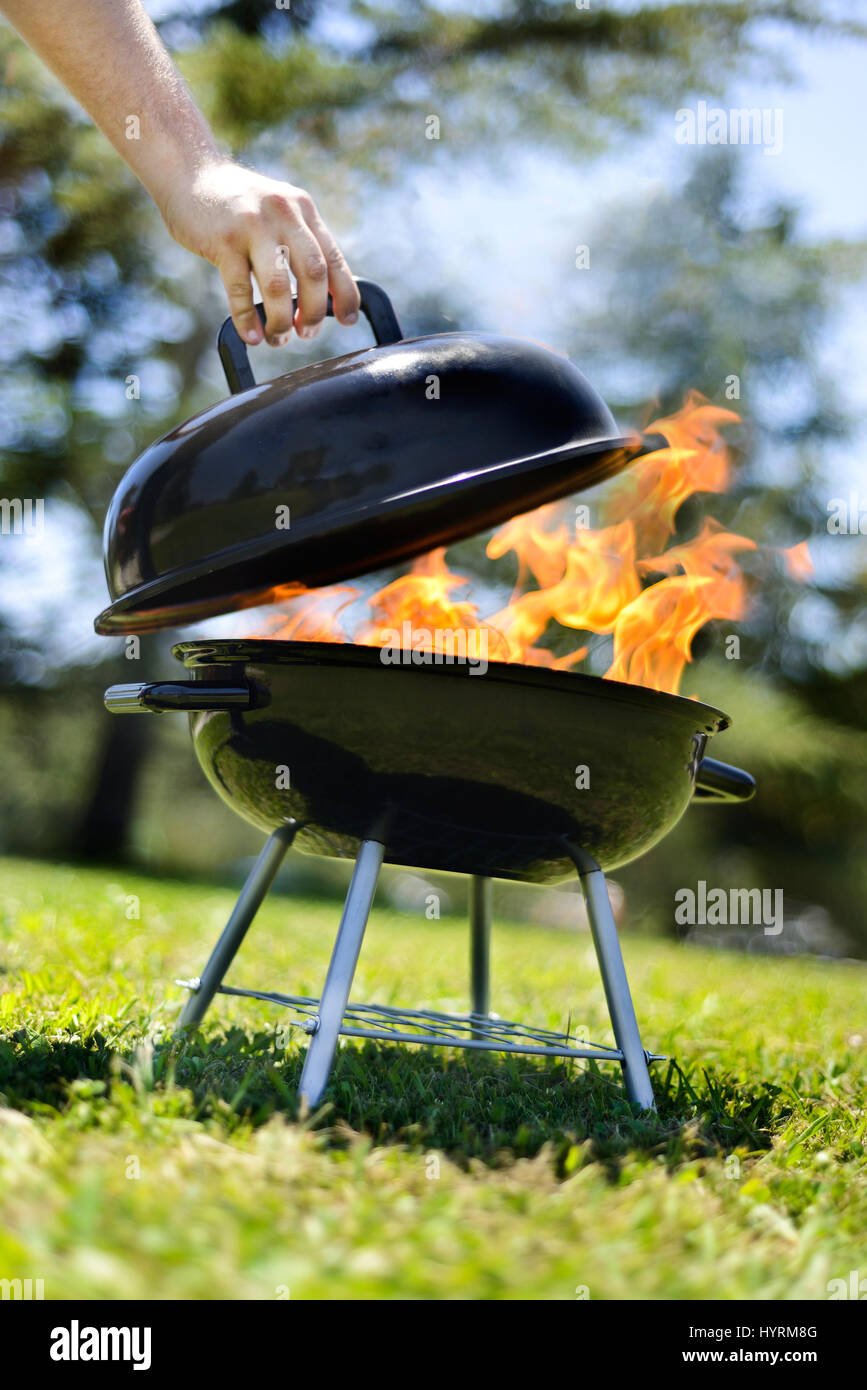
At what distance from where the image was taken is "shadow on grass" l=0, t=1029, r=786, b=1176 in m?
1.39

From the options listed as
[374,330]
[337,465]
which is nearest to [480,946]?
[337,465]

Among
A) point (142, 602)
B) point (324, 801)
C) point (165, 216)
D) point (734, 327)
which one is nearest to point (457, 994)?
point (324, 801)

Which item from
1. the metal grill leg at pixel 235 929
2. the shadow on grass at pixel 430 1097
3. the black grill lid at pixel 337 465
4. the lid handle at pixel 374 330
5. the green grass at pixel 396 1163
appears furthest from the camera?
the metal grill leg at pixel 235 929

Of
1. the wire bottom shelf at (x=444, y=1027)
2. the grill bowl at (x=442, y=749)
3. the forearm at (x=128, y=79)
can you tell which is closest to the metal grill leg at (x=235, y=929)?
the wire bottom shelf at (x=444, y=1027)

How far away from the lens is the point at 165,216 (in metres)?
1.66

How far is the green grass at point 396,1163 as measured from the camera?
93cm

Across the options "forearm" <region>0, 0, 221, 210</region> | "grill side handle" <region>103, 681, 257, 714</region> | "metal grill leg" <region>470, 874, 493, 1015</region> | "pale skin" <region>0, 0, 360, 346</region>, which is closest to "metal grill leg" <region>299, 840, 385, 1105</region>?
"grill side handle" <region>103, 681, 257, 714</region>

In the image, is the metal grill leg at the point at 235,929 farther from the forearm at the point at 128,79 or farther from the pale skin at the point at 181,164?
the forearm at the point at 128,79

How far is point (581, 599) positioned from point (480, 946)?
83cm

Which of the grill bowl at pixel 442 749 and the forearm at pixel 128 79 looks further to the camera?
the forearm at pixel 128 79

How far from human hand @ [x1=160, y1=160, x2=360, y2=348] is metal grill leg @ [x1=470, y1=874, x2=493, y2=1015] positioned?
124 centimetres

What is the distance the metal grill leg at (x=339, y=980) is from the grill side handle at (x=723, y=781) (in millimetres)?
768
